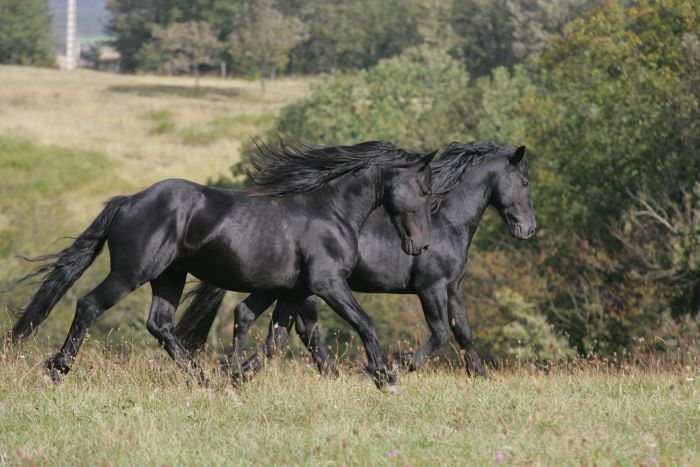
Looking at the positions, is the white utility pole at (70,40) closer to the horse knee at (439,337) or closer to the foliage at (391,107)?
the foliage at (391,107)

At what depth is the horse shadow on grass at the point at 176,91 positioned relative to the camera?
88.2 m

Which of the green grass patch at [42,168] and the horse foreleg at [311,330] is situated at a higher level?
the horse foreleg at [311,330]

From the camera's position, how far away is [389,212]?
8.66 m

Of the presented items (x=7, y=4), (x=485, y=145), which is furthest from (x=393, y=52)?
(x=485, y=145)

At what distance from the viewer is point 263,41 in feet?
292

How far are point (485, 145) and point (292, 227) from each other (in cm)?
270

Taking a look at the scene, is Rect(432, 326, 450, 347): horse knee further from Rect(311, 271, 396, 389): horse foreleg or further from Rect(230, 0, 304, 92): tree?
Rect(230, 0, 304, 92): tree

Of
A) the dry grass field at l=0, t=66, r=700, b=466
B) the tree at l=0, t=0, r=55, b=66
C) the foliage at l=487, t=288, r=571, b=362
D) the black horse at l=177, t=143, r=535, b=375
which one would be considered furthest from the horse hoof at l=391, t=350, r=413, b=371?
the tree at l=0, t=0, r=55, b=66

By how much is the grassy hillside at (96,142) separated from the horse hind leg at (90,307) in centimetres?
Result: 2412

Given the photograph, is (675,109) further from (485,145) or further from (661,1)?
Answer: (485,145)

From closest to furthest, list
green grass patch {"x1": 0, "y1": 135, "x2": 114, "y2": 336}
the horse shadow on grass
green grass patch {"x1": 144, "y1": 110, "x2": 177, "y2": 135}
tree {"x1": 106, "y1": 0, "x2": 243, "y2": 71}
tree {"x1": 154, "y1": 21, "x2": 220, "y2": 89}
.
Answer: green grass patch {"x1": 0, "y1": 135, "x2": 114, "y2": 336}, green grass patch {"x1": 144, "y1": 110, "x2": 177, "y2": 135}, the horse shadow on grass, tree {"x1": 154, "y1": 21, "x2": 220, "y2": 89}, tree {"x1": 106, "y1": 0, "x2": 243, "y2": 71}

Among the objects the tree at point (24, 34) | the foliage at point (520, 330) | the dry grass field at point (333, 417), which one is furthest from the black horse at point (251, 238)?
the tree at point (24, 34)

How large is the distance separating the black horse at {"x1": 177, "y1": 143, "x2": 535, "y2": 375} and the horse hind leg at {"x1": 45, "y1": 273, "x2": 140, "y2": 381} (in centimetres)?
129

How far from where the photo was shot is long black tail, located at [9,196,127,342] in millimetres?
8302
